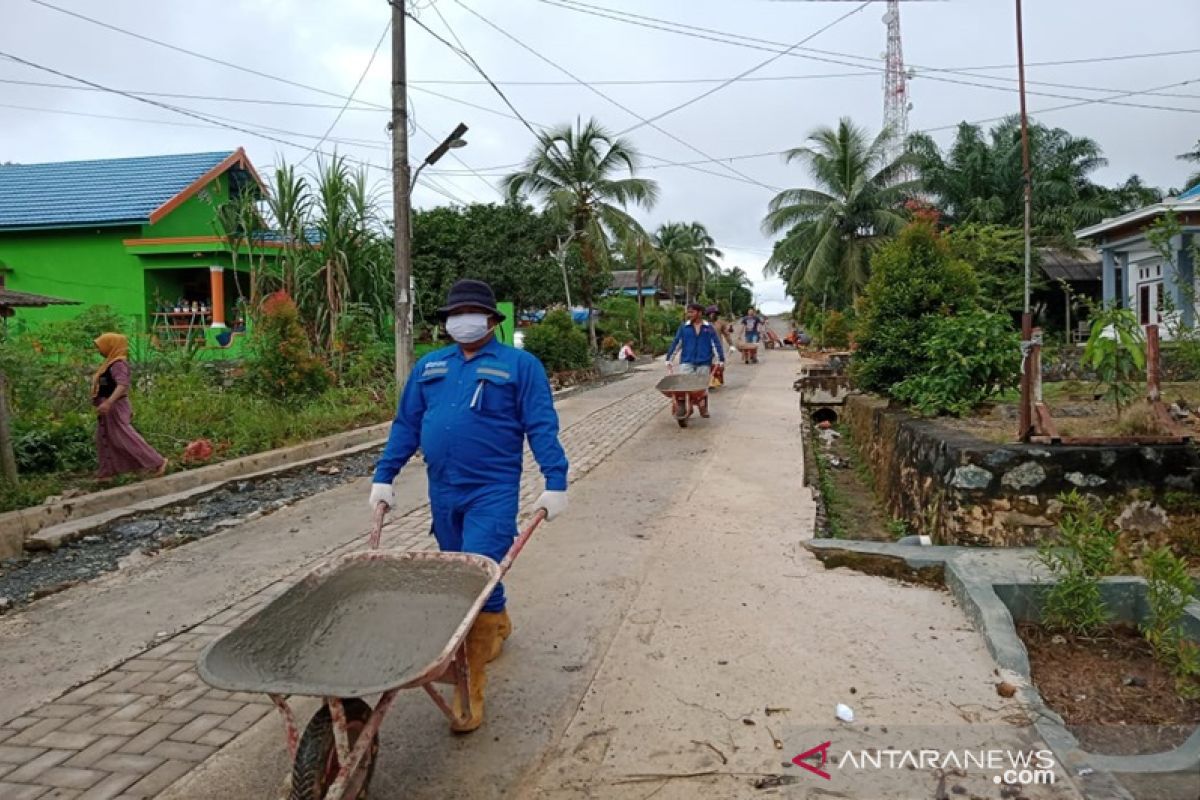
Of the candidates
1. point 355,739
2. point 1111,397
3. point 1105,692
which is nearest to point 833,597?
point 1105,692

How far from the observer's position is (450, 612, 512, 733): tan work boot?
3.42 m

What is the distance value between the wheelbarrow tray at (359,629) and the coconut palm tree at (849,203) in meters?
28.4

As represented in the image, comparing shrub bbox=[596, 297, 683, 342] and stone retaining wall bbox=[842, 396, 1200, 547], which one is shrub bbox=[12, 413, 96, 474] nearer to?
stone retaining wall bbox=[842, 396, 1200, 547]

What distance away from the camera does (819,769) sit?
315 centimetres

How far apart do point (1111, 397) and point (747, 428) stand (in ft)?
17.0

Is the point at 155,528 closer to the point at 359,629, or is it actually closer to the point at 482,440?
the point at 482,440

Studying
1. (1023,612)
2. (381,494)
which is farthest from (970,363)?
(381,494)

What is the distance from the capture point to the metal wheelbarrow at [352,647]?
2631mm

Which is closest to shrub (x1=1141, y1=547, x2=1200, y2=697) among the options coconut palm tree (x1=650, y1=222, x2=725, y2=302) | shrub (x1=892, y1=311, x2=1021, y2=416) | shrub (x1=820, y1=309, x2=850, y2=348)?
shrub (x1=892, y1=311, x2=1021, y2=416)

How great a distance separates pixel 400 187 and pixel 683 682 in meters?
9.97

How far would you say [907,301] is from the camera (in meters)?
9.43

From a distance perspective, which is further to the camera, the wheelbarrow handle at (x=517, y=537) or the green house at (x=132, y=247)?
the green house at (x=132, y=247)

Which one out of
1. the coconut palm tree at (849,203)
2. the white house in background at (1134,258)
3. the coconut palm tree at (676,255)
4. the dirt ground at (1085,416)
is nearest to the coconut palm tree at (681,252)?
the coconut palm tree at (676,255)

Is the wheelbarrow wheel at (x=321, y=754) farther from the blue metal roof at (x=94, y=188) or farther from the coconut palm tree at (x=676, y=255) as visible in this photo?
the coconut palm tree at (x=676, y=255)
